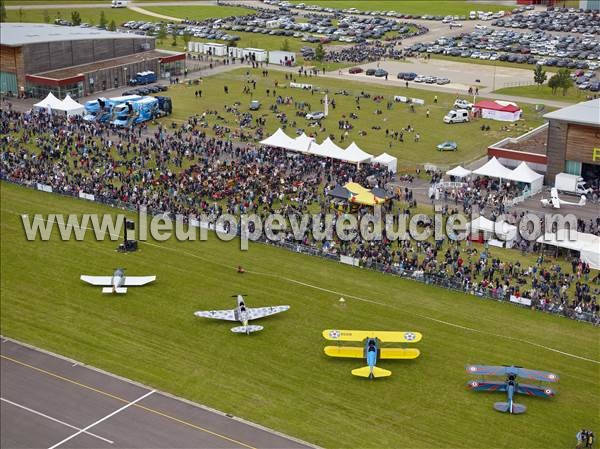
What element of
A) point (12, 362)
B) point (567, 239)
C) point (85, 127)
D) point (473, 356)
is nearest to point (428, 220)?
point (567, 239)

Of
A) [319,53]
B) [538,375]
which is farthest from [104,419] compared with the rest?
[319,53]

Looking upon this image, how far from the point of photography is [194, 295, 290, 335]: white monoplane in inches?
2386

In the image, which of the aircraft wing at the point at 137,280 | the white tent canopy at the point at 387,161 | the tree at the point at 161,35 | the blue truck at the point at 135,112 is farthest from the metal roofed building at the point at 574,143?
the tree at the point at 161,35

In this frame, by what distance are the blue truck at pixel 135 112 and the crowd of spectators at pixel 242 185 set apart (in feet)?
6.91

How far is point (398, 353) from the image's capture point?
56719 mm

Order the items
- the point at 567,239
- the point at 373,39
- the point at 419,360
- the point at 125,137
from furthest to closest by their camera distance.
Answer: the point at 373,39 → the point at 125,137 → the point at 567,239 → the point at 419,360

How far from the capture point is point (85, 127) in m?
105

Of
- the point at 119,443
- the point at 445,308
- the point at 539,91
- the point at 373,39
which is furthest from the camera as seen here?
the point at 373,39

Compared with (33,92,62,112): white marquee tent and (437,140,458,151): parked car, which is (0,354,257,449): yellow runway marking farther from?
(33,92,62,112): white marquee tent

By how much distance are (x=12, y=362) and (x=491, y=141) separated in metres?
63.8

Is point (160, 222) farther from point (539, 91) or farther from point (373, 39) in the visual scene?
point (373, 39)

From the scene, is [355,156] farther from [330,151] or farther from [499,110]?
[499,110]

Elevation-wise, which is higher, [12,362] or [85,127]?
[85,127]

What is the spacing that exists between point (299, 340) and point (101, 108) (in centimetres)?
6021
